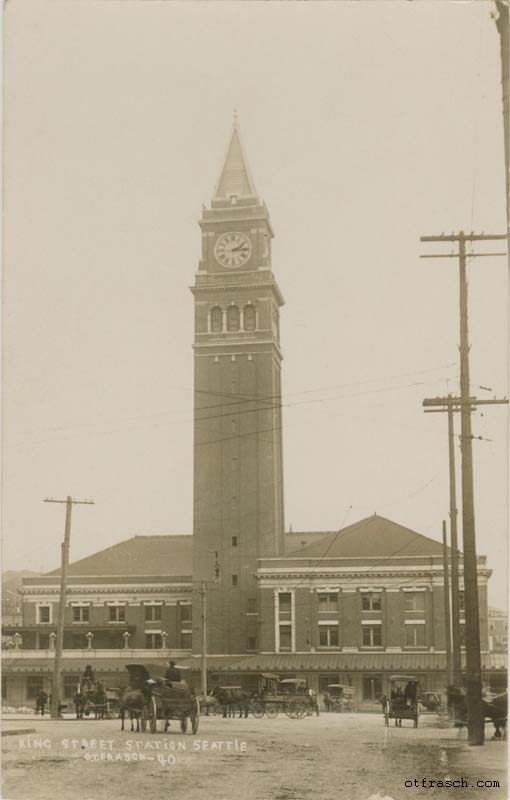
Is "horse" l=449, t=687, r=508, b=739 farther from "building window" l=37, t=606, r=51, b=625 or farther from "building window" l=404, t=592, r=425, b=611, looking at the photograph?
"building window" l=404, t=592, r=425, b=611

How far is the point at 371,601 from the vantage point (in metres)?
47.3

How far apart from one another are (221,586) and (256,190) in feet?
107

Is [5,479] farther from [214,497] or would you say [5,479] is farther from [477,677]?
[214,497]

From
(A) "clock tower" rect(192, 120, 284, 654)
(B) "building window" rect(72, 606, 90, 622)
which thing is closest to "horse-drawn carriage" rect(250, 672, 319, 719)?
(A) "clock tower" rect(192, 120, 284, 654)

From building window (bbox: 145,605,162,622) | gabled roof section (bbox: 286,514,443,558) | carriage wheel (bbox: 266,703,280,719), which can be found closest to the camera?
carriage wheel (bbox: 266,703,280,719)

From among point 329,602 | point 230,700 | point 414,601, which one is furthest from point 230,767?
point 329,602

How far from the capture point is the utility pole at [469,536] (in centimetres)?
1789

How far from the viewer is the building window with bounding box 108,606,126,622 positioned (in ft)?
159

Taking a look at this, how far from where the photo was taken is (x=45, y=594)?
3416cm

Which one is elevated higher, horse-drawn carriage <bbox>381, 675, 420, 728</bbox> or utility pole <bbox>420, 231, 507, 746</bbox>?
utility pole <bbox>420, 231, 507, 746</bbox>

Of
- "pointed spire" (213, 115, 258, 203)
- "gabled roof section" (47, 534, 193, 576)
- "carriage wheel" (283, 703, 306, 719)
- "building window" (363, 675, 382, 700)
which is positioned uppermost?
"pointed spire" (213, 115, 258, 203)

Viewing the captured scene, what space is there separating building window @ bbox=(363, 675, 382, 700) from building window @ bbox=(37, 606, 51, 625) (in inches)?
540

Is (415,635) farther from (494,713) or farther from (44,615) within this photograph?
(494,713)

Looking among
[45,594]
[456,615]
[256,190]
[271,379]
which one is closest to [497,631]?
[456,615]
